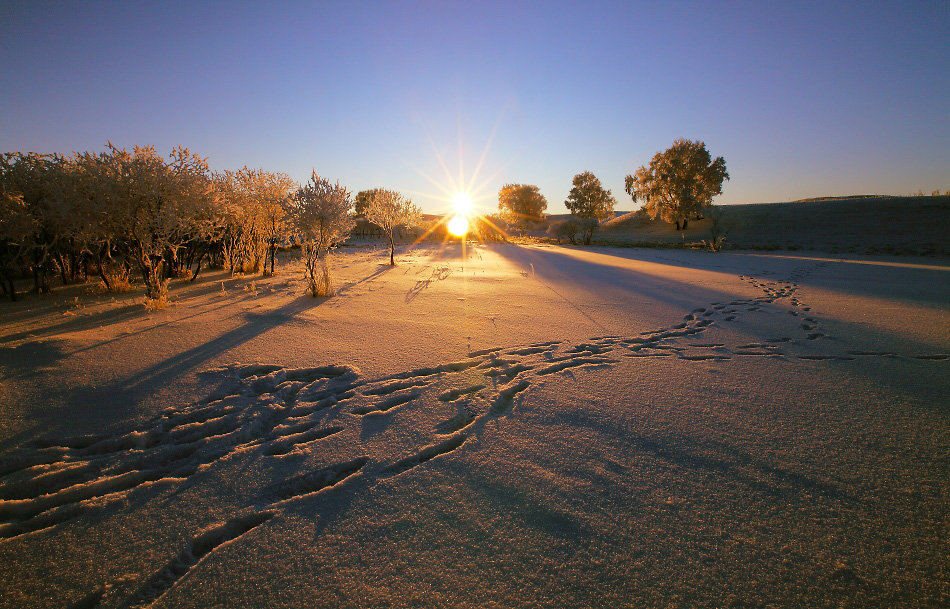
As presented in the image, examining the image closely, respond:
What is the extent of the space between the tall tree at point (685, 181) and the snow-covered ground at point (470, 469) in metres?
34.7

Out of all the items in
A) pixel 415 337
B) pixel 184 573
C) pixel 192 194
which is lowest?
pixel 184 573

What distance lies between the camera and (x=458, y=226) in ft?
138

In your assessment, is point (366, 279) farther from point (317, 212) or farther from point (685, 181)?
point (685, 181)

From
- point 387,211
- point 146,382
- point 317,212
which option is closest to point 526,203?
Result: point 387,211

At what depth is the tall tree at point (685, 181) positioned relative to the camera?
3516 cm

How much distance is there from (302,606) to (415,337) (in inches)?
152

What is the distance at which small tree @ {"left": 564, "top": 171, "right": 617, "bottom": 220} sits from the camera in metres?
47.9

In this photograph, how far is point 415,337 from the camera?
5359 millimetres

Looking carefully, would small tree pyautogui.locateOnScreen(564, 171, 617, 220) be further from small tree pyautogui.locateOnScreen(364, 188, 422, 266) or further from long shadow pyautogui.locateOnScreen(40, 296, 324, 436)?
long shadow pyautogui.locateOnScreen(40, 296, 324, 436)

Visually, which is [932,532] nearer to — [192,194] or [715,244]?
[192,194]

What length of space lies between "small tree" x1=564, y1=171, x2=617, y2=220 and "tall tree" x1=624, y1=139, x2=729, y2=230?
10.2 meters

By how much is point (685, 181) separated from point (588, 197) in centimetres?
1401

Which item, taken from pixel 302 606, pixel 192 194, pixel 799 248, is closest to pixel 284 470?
pixel 302 606

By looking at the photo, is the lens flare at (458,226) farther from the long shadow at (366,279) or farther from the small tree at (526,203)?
the long shadow at (366,279)
